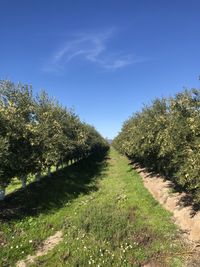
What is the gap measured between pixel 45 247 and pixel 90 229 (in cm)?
236

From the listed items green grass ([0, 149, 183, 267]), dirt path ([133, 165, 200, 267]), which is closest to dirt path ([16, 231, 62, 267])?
green grass ([0, 149, 183, 267])

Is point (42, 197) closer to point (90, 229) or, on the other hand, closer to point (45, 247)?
point (90, 229)

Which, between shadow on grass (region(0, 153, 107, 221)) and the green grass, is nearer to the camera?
the green grass

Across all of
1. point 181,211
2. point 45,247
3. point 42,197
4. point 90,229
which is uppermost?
point 42,197

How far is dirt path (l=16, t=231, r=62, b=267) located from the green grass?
27cm

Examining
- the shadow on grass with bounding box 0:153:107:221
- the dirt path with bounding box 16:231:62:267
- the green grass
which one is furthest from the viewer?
the shadow on grass with bounding box 0:153:107:221

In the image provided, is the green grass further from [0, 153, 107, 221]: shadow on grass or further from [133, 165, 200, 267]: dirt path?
A: [133, 165, 200, 267]: dirt path

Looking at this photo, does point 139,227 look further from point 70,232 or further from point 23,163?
point 23,163

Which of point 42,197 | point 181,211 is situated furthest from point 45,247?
point 42,197

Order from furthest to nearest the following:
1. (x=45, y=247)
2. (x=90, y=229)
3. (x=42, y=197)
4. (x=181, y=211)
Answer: (x=42, y=197) < (x=181, y=211) < (x=90, y=229) < (x=45, y=247)

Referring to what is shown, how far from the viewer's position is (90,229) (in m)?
14.3

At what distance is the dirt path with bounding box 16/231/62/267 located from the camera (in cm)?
1148

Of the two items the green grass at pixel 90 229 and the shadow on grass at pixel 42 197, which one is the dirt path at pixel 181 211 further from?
the shadow on grass at pixel 42 197

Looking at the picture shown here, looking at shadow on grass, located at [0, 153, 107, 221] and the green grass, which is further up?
shadow on grass, located at [0, 153, 107, 221]
